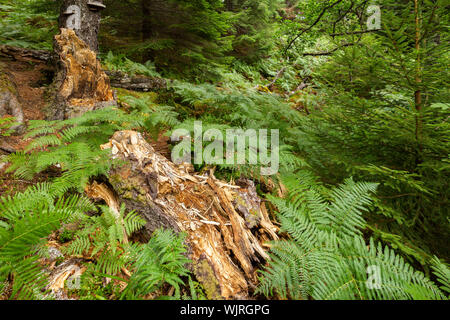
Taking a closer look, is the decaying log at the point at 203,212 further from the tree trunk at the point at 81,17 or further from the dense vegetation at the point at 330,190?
the tree trunk at the point at 81,17

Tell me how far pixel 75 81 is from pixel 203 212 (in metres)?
3.41

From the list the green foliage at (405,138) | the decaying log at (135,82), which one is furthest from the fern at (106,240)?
the decaying log at (135,82)

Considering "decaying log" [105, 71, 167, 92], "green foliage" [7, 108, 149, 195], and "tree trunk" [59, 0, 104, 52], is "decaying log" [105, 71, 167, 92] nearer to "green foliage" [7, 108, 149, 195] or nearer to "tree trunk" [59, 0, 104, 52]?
"tree trunk" [59, 0, 104, 52]

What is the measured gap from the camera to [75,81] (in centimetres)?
348

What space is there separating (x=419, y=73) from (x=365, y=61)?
56 centimetres

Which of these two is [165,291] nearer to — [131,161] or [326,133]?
[131,161]

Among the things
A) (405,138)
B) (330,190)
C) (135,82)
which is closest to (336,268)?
(330,190)

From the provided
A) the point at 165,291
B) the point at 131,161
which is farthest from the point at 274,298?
the point at 131,161

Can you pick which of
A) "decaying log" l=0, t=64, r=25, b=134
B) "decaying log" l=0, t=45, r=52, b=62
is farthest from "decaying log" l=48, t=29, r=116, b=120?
"decaying log" l=0, t=45, r=52, b=62

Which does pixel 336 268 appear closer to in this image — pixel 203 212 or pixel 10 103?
pixel 203 212

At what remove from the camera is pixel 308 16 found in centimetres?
477

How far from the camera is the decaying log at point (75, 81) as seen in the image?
332cm

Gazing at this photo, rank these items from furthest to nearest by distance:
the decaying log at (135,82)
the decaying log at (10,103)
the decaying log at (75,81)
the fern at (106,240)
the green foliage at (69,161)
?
the decaying log at (135,82)
the decaying log at (75,81)
the decaying log at (10,103)
the green foliage at (69,161)
the fern at (106,240)

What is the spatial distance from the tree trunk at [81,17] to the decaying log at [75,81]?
0.42 m
